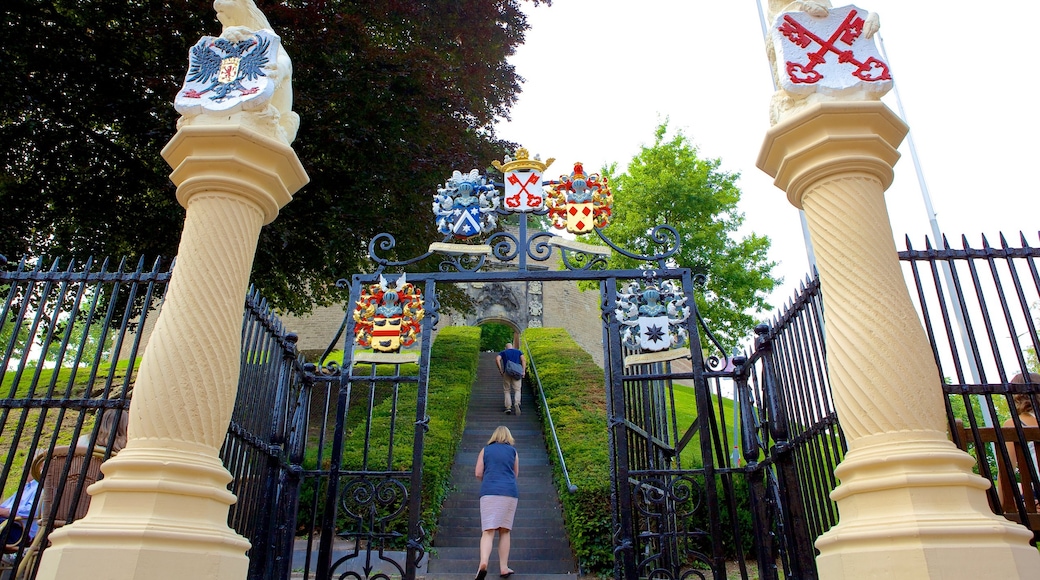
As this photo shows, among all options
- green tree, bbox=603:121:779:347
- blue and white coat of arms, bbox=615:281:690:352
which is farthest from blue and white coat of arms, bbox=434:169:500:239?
green tree, bbox=603:121:779:347

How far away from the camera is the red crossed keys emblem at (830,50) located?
394 centimetres

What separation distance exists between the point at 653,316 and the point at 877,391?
259 cm

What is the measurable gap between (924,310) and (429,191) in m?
7.22

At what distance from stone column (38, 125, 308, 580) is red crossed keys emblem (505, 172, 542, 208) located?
2.31 m

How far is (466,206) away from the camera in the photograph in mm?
6184

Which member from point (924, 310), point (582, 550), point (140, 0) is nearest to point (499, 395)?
point (582, 550)

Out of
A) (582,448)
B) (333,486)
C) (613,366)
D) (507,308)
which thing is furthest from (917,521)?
(507,308)

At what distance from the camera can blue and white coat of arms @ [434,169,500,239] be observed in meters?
6.15

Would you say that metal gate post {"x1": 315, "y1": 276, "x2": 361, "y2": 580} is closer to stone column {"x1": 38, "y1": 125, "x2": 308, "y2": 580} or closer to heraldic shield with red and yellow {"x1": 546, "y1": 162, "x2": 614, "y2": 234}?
stone column {"x1": 38, "y1": 125, "x2": 308, "y2": 580}

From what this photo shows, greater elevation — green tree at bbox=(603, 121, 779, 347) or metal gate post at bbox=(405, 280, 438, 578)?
green tree at bbox=(603, 121, 779, 347)

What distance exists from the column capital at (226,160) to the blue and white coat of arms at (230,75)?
184 millimetres

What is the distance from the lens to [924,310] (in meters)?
4.03

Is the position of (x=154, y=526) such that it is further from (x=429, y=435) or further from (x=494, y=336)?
(x=494, y=336)

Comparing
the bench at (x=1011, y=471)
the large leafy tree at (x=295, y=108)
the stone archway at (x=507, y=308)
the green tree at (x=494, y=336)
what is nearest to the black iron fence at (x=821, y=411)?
the bench at (x=1011, y=471)
